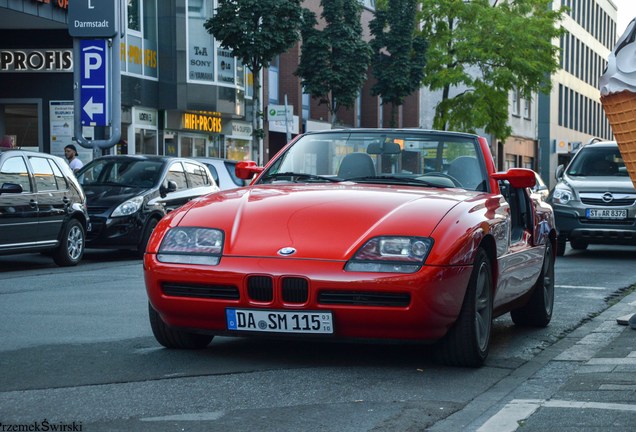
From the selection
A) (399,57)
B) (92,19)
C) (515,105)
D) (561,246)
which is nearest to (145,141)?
(92,19)

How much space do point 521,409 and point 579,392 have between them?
0.61 m

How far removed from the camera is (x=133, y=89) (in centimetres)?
3334

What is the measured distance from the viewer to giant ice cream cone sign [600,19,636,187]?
744 cm

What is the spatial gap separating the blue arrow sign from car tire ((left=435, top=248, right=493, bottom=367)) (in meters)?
17.9

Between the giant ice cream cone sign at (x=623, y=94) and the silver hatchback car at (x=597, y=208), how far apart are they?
33.6 feet

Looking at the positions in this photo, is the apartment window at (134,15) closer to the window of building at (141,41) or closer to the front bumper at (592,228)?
the window of building at (141,41)

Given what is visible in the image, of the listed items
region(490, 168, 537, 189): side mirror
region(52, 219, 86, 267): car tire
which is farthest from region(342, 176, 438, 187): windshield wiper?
region(52, 219, 86, 267): car tire

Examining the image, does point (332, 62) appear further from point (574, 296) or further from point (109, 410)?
point (109, 410)

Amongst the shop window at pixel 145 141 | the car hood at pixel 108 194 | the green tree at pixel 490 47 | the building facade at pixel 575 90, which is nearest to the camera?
the car hood at pixel 108 194

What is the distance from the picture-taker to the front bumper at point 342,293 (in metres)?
6.15

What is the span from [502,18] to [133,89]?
16.2 m

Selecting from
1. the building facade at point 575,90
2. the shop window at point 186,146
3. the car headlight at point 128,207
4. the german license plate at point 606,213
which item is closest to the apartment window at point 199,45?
the shop window at point 186,146

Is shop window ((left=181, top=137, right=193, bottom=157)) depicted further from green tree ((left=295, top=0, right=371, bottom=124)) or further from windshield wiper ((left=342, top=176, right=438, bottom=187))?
windshield wiper ((left=342, top=176, right=438, bottom=187))

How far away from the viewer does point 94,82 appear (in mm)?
23969
